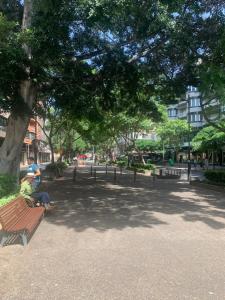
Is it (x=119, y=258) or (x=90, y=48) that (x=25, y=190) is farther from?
(x=90, y=48)

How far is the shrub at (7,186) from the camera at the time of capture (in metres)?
12.2

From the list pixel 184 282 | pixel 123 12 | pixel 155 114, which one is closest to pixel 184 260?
pixel 184 282

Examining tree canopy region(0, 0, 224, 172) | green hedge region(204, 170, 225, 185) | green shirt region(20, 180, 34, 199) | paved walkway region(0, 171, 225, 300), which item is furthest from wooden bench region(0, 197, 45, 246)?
green hedge region(204, 170, 225, 185)

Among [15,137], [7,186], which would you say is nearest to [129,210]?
[7,186]

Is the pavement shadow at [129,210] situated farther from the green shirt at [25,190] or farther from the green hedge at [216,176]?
the green hedge at [216,176]

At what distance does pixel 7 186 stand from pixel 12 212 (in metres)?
3.74

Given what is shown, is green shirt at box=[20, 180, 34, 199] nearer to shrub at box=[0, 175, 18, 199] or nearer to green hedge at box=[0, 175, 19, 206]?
green hedge at box=[0, 175, 19, 206]

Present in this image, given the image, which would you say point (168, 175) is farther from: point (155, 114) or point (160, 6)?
point (160, 6)

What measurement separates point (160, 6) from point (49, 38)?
146 inches

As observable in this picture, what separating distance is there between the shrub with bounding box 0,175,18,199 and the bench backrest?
4.87 ft

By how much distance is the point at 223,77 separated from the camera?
52.6 ft

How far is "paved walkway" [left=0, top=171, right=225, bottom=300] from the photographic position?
5887mm

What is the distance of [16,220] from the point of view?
29.8 ft

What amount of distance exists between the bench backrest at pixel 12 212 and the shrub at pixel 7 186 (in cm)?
148
